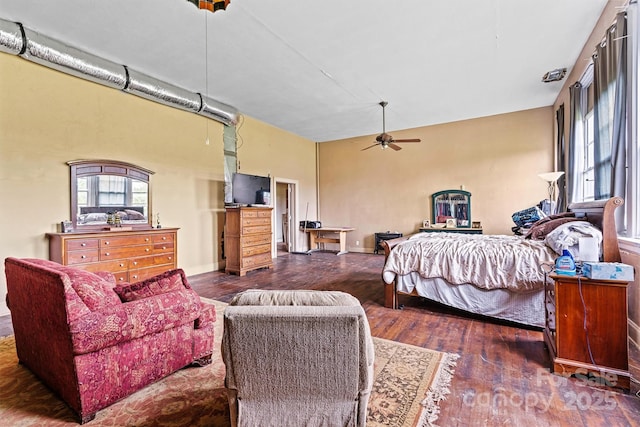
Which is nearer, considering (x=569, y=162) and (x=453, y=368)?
(x=453, y=368)

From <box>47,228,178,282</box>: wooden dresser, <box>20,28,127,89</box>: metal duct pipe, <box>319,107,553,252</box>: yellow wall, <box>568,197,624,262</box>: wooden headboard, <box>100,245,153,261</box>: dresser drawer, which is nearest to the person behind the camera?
<box>568,197,624,262</box>: wooden headboard

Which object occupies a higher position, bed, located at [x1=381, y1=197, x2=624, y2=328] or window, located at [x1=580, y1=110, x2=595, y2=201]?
window, located at [x1=580, y1=110, x2=595, y2=201]

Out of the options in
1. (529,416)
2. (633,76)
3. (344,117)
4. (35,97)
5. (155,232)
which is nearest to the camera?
(529,416)

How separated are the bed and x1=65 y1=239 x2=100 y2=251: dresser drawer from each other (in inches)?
149

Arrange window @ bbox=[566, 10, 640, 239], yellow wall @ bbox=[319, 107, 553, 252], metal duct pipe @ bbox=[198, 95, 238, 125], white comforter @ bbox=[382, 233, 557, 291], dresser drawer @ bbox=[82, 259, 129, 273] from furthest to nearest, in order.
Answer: yellow wall @ bbox=[319, 107, 553, 252]
metal duct pipe @ bbox=[198, 95, 238, 125]
dresser drawer @ bbox=[82, 259, 129, 273]
white comforter @ bbox=[382, 233, 557, 291]
window @ bbox=[566, 10, 640, 239]

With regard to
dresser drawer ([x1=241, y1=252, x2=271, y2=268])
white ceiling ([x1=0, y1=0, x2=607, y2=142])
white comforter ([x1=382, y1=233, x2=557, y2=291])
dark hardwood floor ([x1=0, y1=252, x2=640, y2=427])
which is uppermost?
white ceiling ([x1=0, y1=0, x2=607, y2=142])

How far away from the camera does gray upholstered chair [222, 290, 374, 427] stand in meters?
1.20

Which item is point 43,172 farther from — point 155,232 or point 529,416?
point 529,416

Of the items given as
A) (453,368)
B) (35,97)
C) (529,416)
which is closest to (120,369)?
(453,368)

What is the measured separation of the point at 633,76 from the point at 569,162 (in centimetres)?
271

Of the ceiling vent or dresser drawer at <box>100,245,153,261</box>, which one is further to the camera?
the ceiling vent

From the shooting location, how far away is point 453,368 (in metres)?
2.24

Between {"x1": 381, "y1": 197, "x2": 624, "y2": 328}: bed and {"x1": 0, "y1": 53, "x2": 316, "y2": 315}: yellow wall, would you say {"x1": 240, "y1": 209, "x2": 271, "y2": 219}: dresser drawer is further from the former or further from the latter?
{"x1": 381, "y1": 197, "x2": 624, "y2": 328}: bed

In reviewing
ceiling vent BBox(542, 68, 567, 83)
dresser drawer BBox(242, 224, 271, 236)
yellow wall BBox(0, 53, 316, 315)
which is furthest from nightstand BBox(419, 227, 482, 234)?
yellow wall BBox(0, 53, 316, 315)
